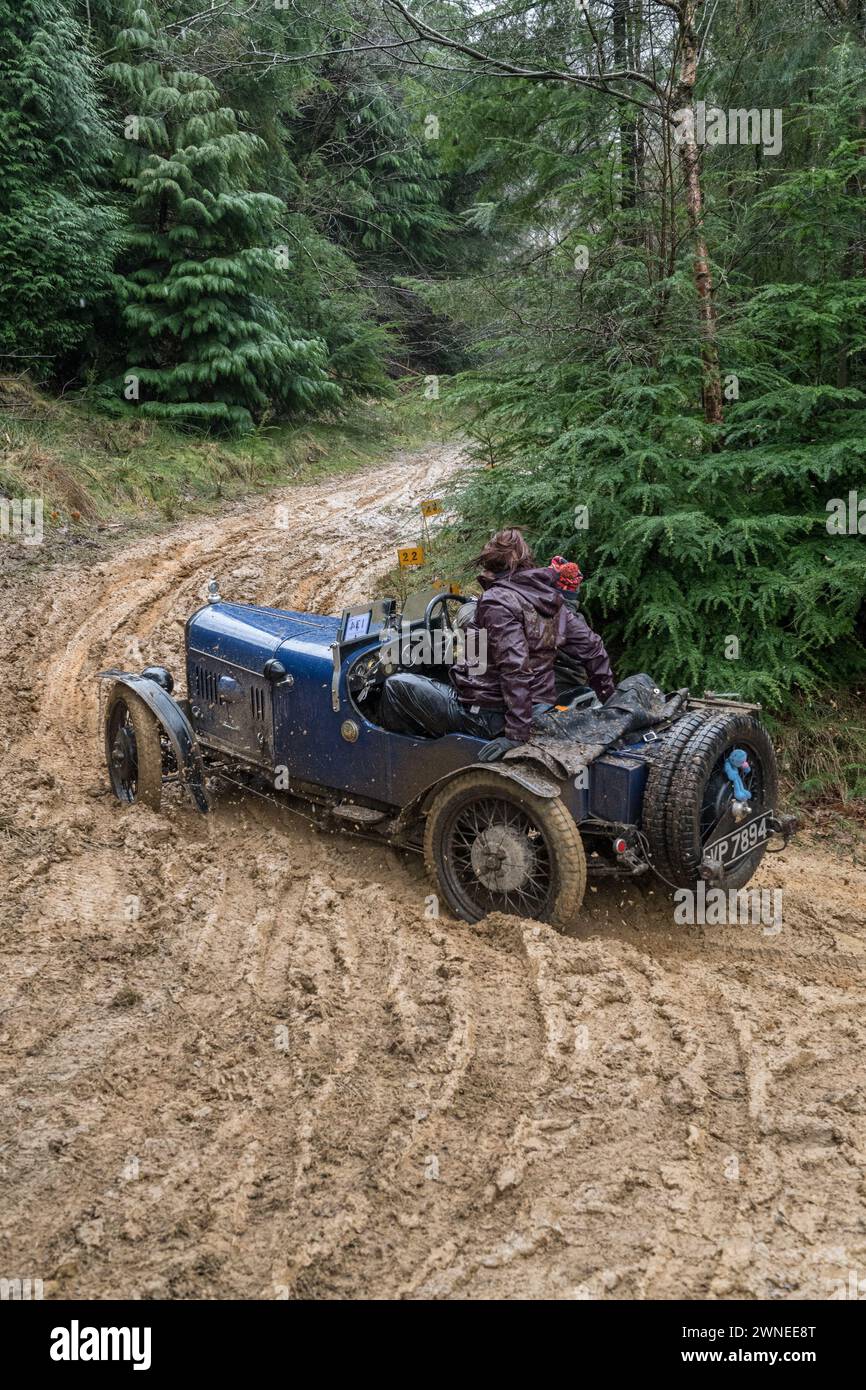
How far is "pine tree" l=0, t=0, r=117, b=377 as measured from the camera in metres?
13.1

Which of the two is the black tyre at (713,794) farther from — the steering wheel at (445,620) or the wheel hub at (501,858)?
the steering wheel at (445,620)

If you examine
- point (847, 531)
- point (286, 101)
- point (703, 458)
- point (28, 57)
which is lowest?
point (847, 531)

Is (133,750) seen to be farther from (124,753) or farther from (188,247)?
(188,247)

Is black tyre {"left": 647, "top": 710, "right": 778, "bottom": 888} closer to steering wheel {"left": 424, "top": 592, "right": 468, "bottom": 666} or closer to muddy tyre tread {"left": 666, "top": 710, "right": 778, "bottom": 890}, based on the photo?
muddy tyre tread {"left": 666, "top": 710, "right": 778, "bottom": 890}

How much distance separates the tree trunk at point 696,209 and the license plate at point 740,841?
370 cm

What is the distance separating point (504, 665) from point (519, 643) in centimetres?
13

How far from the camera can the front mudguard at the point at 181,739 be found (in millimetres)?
6324

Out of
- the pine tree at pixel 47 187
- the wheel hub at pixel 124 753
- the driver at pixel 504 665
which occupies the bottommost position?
the wheel hub at pixel 124 753

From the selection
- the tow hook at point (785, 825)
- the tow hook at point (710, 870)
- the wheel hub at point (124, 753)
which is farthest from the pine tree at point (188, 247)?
the tow hook at point (710, 870)

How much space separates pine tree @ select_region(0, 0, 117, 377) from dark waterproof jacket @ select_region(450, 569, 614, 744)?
37.1 feet

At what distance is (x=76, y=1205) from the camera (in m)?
3.07

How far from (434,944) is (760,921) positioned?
5.83 ft
